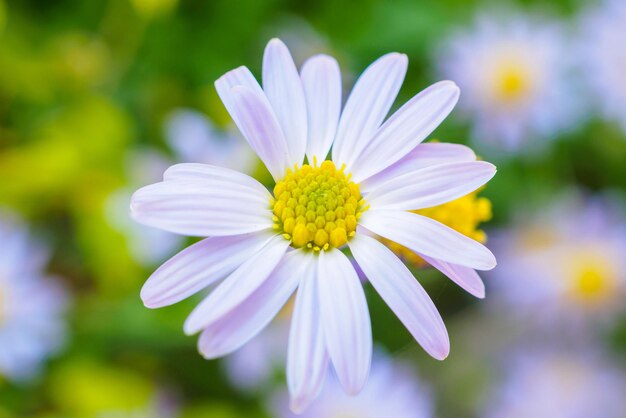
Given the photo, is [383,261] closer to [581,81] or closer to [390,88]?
[390,88]

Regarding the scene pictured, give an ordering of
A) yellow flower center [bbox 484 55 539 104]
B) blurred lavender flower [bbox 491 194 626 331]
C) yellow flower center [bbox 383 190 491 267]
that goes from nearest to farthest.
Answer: yellow flower center [bbox 383 190 491 267] < blurred lavender flower [bbox 491 194 626 331] < yellow flower center [bbox 484 55 539 104]

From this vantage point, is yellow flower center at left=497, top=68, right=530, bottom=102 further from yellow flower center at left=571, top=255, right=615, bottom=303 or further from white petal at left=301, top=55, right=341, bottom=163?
white petal at left=301, top=55, right=341, bottom=163

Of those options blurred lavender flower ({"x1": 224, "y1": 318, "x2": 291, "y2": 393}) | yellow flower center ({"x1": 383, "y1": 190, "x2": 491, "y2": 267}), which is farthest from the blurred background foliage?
yellow flower center ({"x1": 383, "y1": 190, "x2": 491, "y2": 267})

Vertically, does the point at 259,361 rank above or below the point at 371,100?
below

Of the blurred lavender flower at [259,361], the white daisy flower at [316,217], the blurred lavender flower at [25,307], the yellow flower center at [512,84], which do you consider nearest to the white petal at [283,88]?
the white daisy flower at [316,217]

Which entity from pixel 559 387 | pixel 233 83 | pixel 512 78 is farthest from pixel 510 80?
pixel 233 83

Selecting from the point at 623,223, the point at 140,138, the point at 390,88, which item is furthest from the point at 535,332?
the point at 390,88

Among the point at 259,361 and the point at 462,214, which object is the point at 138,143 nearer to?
the point at 259,361
